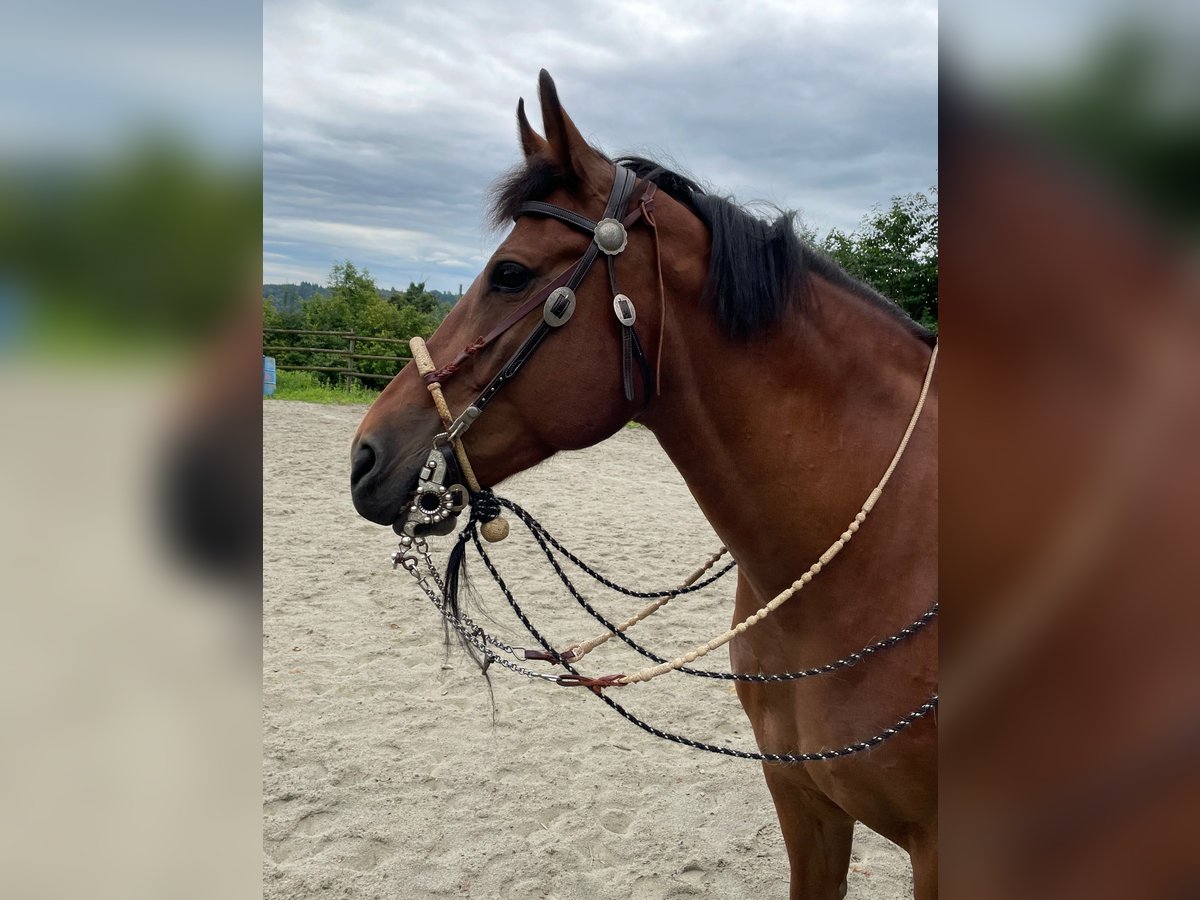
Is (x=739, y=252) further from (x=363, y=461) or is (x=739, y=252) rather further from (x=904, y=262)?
(x=904, y=262)

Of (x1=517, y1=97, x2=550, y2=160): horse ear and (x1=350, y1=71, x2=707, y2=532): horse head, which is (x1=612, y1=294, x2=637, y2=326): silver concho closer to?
(x1=350, y1=71, x2=707, y2=532): horse head

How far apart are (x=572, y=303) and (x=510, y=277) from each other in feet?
0.58

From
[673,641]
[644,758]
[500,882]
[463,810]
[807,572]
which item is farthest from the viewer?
[673,641]

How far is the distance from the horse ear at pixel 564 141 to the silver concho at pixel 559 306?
0.30 m

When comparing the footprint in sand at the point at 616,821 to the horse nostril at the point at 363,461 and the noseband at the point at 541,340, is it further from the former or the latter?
the horse nostril at the point at 363,461

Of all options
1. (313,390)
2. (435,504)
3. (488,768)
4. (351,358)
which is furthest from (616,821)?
(351,358)

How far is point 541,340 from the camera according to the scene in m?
1.82

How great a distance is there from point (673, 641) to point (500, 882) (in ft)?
8.36

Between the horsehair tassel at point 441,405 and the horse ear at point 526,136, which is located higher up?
the horse ear at point 526,136

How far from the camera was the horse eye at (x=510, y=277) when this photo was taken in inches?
72.4

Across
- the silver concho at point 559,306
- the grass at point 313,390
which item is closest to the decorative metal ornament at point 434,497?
the silver concho at point 559,306
